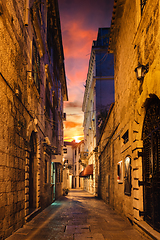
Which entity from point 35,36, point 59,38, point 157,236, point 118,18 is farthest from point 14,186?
point 59,38

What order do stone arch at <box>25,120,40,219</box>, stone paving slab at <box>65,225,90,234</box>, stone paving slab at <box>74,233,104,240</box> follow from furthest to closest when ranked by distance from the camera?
stone arch at <box>25,120,40,219</box> < stone paving slab at <box>65,225,90,234</box> < stone paving slab at <box>74,233,104,240</box>

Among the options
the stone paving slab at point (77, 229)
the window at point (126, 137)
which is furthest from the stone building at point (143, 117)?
the stone paving slab at point (77, 229)

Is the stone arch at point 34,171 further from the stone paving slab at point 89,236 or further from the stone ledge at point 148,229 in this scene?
the stone ledge at point 148,229

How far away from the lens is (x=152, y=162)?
18.1 feet

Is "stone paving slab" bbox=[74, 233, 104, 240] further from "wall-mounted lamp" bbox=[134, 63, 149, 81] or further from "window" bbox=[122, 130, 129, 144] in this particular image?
"wall-mounted lamp" bbox=[134, 63, 149, 81]

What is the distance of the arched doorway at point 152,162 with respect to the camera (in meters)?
5.26

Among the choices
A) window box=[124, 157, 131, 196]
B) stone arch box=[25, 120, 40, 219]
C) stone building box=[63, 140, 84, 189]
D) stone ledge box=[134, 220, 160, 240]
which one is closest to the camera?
stone ledge box=[134, 220, 160, 240]

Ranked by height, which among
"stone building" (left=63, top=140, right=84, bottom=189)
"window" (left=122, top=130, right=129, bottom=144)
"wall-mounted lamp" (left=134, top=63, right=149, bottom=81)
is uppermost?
"wall-mounted lamp" (left=134, top=63, right=149, bottom=81)

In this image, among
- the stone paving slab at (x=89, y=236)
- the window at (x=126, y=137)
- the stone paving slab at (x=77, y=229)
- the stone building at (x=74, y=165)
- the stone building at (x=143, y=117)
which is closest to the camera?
the stone building at (x=143, y=117)

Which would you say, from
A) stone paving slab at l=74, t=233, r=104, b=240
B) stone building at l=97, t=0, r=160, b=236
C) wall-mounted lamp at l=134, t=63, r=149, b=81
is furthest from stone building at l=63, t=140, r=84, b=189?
wall-mounted lamp at l=134, t=63, r=149, b=81

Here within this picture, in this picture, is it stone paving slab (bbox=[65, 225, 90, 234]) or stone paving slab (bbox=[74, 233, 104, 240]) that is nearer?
stone paving slab (bbox=[74, 233, 104, 240])

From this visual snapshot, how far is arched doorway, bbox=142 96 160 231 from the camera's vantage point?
5.26m

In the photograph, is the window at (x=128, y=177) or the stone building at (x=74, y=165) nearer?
the window at (x=128, y=177)

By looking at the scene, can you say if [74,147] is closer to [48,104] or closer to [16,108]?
[48,104]
